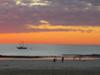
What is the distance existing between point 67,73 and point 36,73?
341 centimetres

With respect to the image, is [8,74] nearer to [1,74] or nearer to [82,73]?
[1,74]

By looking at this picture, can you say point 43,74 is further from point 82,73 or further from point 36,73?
point 82,73

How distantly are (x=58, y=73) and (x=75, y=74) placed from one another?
6.04 feet

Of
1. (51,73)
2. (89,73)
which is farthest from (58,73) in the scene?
(89,73)

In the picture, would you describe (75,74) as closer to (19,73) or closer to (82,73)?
(82,73)

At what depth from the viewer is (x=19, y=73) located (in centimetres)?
4166

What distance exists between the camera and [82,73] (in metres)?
41.7

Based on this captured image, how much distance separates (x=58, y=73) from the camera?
134ft

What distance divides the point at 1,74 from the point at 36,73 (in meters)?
3.99

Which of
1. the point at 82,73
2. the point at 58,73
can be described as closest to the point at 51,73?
the point at 58,73

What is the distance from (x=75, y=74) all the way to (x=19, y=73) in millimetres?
6221

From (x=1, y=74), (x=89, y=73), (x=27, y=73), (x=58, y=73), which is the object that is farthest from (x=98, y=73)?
(x=1, y=74)

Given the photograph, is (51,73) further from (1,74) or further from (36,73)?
(1,74)

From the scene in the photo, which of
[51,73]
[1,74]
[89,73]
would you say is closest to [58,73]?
[51,73]
